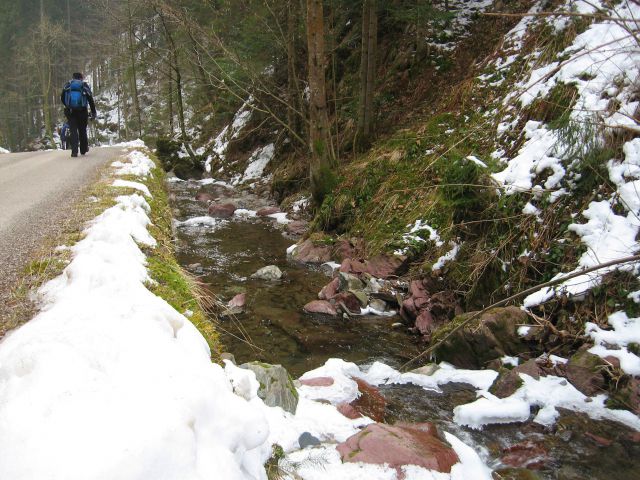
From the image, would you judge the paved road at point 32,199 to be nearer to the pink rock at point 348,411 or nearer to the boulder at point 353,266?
the pink rock at point 348,411

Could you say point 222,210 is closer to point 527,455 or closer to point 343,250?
point 343,250

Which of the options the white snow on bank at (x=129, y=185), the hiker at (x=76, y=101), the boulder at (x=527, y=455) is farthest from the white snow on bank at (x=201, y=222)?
the boulder at (x=527, y=455)

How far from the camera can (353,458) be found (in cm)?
275

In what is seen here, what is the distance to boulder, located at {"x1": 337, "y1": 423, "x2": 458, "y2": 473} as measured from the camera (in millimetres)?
2762

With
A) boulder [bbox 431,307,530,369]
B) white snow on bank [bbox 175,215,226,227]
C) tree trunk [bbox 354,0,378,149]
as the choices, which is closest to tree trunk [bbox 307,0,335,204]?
tree trunk [bbox 354,0,378,149]

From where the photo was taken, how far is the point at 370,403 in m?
3.91

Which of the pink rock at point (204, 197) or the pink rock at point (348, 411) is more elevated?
the pink rock at point (204, 197)

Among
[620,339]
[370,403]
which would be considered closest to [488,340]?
[620,339]

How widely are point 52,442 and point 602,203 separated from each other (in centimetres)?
540

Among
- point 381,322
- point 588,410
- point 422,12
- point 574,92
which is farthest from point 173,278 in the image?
point 422,12

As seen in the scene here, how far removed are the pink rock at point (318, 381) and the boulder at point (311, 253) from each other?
14.0ft

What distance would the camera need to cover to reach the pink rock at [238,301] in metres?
6.18

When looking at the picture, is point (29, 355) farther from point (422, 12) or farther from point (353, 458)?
point (422, 12)

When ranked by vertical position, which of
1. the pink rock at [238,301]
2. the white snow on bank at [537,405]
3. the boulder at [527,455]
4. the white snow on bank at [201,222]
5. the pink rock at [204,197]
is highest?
the pink rock at [204,197]
